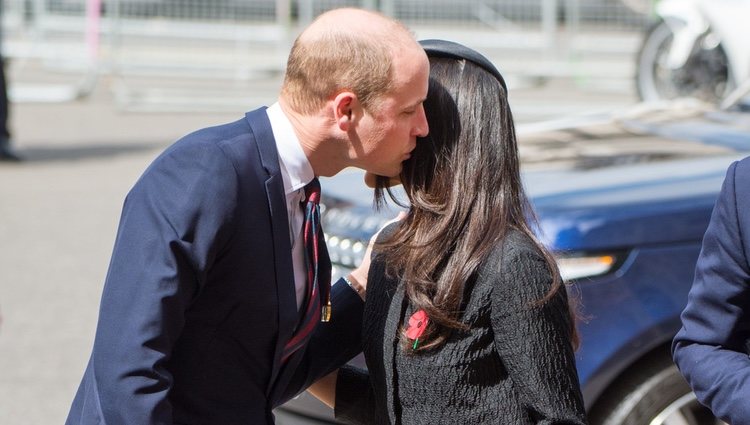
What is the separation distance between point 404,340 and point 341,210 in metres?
1.78

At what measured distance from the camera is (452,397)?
2.24 meters

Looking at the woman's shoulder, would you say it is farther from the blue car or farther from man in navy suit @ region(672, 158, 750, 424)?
the blue car

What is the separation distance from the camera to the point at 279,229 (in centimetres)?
219

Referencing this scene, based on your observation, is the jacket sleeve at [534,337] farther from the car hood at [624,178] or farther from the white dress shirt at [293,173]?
the car hood at [624,178]

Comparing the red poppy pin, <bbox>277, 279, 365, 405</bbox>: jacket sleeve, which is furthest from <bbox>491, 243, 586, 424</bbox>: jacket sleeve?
<bbox>277, 279, 365, 405</bbox>: jacket sleeve

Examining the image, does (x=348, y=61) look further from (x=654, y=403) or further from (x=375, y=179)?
(x=654, y=403)

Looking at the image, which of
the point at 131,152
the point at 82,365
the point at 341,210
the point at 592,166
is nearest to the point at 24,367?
the point at 82,365

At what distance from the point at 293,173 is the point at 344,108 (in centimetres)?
16

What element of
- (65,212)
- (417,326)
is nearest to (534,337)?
(417,326)

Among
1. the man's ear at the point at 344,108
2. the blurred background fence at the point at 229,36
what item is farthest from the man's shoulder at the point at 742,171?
the blurred background fence at the point at 229,36

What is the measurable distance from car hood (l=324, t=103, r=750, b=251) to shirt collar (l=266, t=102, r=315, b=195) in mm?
1333

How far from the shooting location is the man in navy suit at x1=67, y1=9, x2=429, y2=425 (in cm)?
202

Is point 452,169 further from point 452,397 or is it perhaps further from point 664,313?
point 664,313

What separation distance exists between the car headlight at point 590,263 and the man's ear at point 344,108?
153 cm
